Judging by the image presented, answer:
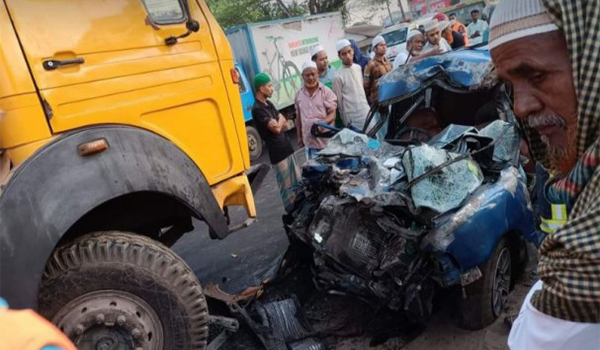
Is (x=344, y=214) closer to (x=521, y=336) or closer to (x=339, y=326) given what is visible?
(x=339, y=326)

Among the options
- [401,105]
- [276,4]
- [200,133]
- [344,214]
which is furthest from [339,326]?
[276,4]

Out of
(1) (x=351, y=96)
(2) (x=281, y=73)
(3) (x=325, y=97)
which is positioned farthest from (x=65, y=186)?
(2) (x=281, y=73)

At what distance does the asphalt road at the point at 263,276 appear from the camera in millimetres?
2875

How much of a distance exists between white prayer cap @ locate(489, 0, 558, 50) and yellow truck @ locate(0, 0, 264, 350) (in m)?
1.93

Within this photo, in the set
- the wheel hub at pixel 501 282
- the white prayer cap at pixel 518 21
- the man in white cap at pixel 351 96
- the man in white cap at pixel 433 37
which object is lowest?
the wheel hub at pixel 501 282

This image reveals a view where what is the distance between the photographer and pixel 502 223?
9.16ft

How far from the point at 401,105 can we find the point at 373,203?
2015 millimetres

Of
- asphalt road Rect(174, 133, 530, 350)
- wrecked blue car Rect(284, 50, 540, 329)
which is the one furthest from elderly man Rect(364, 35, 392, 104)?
wrecked blue car Rect(284, 50, 540, 329)

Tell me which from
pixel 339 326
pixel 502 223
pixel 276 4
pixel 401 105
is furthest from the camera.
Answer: pixel 276 4

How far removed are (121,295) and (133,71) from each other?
49.5 inches

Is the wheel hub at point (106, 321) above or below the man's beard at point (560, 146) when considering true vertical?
below

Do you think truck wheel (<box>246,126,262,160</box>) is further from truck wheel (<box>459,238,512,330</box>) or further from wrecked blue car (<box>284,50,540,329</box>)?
truck wheel (<box>459,238,512,330</box>)

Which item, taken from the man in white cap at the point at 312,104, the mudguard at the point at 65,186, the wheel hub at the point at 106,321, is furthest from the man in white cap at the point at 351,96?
the wheel hub at the point at 106,321

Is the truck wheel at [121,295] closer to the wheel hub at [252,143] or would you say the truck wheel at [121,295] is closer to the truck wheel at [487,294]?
the truck wheel at [487,294]
